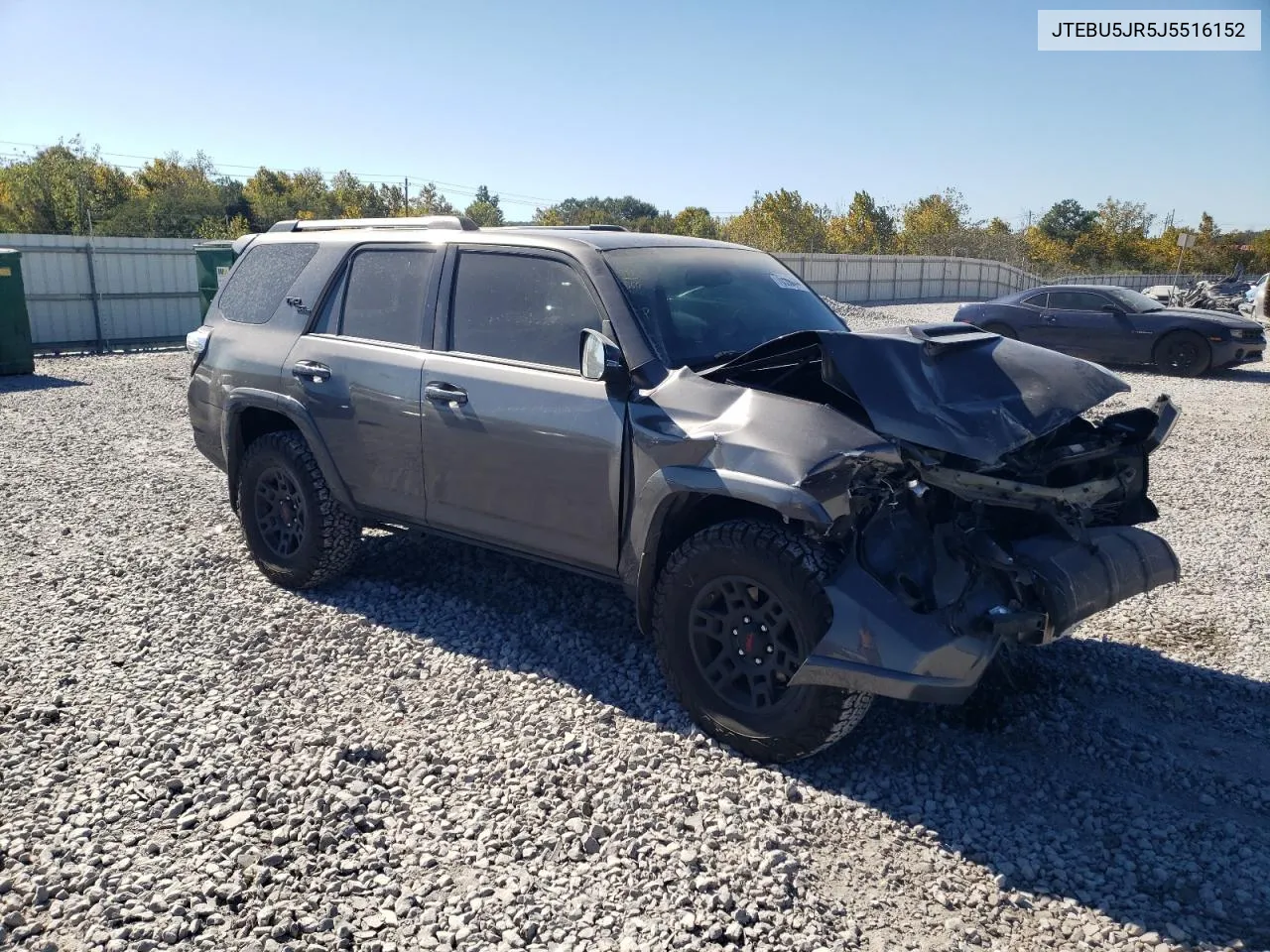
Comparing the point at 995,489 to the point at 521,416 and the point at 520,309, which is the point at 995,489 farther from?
the point at 520,309

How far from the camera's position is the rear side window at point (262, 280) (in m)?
5.60

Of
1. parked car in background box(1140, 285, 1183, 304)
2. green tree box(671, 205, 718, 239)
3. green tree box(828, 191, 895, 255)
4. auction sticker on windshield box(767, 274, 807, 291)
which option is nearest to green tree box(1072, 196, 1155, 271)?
green tree box(828, 191, 895, 255)

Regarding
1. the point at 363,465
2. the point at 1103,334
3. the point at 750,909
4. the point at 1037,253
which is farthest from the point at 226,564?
the point at 1037,253

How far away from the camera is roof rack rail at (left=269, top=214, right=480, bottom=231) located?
5.10 meters

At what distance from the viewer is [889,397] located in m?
3.47

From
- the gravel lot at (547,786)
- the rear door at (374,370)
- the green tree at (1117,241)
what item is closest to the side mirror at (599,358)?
the rear door at (374,370)

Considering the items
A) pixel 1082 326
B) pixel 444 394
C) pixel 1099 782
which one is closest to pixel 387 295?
pixel 444 394

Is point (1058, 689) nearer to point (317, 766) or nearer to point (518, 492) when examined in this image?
point (518, 492)

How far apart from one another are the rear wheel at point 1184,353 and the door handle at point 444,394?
1467 cm

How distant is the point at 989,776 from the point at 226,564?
14.8ft

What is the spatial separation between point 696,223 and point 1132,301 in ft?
185

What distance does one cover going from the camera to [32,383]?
47.7 ft

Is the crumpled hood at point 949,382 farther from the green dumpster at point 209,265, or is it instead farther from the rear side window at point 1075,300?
the green dumpster at point 209,265

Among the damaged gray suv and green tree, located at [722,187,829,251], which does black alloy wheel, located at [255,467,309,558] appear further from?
green tree, located at [722,187,829,251]
